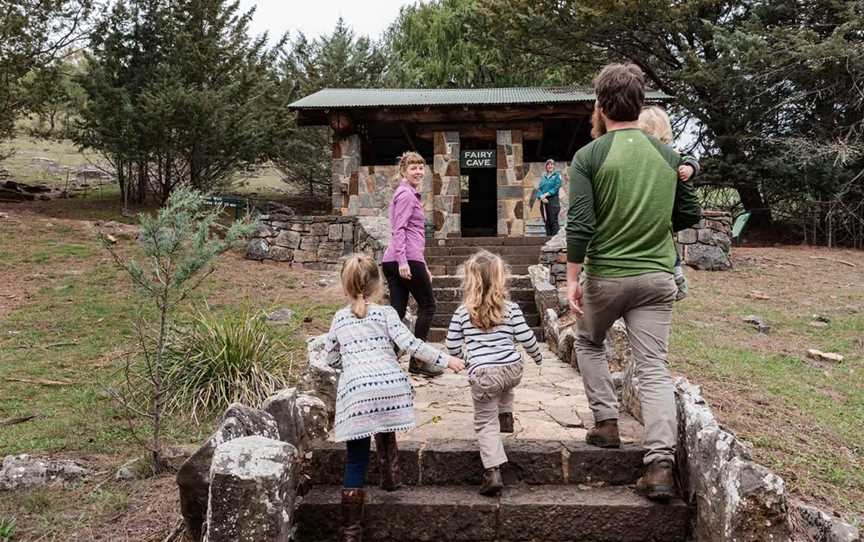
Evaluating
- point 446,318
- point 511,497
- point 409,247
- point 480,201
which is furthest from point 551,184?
point 511,497

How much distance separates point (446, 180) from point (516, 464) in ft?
35.8

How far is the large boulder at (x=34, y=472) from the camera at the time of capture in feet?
12.5

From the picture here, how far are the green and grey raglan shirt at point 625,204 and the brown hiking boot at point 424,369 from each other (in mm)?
2739

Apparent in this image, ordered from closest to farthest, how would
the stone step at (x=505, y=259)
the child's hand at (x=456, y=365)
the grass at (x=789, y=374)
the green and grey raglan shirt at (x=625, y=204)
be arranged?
the green and grey raglan shirt at (x=625, y=204)
the child's hand at (x=456, y=365)
the grass at (x=789, y=374)
the stone step at (x=505, y=259)

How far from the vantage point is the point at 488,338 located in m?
3.27

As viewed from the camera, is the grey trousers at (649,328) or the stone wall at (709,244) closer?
the grey trousers at (649,328)

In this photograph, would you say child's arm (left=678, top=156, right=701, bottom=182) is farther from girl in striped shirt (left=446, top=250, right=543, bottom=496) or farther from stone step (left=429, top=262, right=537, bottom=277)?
stone step (left=429, top=262, right=537, bottom=277)

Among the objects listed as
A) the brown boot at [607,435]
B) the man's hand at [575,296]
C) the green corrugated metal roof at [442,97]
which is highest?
the green corrugated metal roof at [442,97]

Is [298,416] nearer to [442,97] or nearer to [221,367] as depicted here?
[221,367]

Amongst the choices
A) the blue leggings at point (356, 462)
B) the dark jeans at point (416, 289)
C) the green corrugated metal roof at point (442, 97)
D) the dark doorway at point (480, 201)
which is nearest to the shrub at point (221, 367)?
the dark jeans at point (416, 289)

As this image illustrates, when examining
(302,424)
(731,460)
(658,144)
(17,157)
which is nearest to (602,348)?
(731,460)

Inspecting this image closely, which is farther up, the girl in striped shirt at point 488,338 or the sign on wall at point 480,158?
the sign on wall at point 480,158

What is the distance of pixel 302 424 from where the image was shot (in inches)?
138

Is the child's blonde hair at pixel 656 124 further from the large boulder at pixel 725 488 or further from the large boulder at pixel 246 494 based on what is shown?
the large boulder at pixel 246 494
